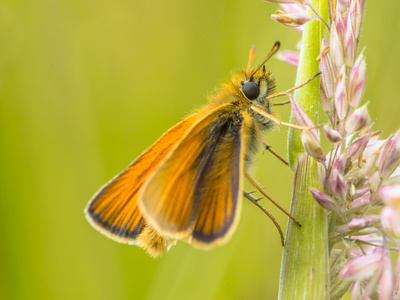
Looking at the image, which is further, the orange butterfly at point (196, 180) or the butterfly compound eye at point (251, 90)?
the butterfly compound eye at point (251, 90)

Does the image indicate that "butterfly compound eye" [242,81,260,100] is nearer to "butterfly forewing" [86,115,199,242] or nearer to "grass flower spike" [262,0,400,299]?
"butterfly forewing" [86,115,199,242]

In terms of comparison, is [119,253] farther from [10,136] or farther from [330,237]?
[330,237]

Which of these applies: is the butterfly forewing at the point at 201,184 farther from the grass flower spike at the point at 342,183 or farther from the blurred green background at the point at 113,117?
the blurred green background at the point at 113,117

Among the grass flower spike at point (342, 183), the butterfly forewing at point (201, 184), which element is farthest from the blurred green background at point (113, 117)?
the grass flower spike at point (342, 183)

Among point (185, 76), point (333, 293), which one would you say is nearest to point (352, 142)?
point (333, 293)

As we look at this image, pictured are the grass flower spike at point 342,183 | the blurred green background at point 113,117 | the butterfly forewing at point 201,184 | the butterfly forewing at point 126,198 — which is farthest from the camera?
the blurred green background at point 113,117

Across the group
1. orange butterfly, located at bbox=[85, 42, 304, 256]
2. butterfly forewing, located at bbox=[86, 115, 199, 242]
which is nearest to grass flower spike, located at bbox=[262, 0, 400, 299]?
orange butterfly, located at bbox=[85, 42, 304, 256]

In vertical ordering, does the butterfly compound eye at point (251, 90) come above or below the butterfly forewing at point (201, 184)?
above

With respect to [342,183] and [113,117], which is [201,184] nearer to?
[342,183]
